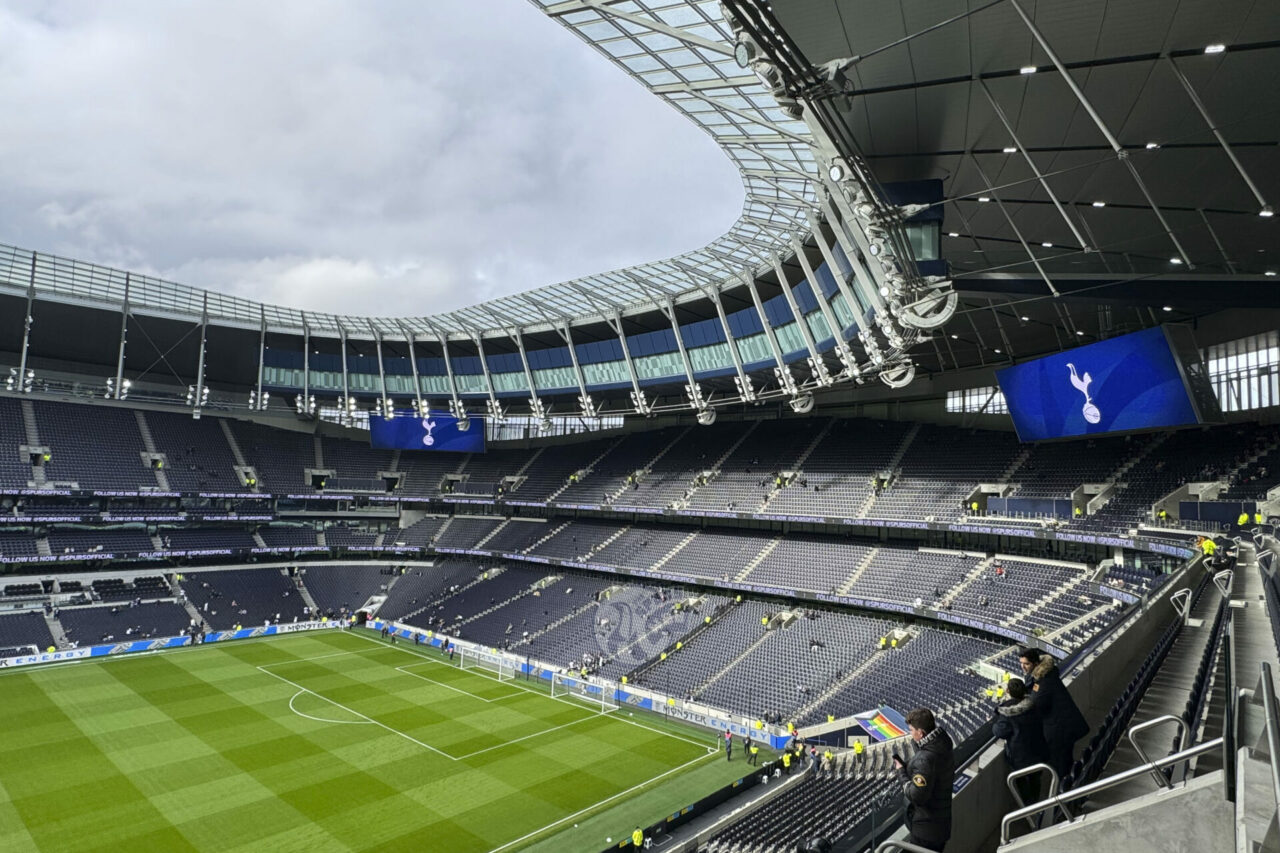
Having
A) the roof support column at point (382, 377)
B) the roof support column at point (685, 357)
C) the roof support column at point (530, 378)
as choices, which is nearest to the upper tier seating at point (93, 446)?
the roof support column at point (382, 377)

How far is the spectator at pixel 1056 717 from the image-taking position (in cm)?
659

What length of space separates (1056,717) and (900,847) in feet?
6.98

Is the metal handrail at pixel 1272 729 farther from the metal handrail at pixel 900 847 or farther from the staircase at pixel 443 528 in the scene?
the staircase at pixel 443 528

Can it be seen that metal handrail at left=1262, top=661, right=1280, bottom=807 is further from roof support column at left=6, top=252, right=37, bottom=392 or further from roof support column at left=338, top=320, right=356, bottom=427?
roof support column at left=338, top=320, right=356, bottom=427

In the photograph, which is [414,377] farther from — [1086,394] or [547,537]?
[1086,394]

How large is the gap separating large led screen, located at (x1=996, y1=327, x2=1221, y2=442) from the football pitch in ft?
65.9

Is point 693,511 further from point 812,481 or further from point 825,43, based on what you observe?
point 825,43

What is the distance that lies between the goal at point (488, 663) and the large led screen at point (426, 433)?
2345cm

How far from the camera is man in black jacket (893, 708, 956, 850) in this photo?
554 cm

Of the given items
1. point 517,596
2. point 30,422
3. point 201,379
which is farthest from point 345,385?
point 517,596

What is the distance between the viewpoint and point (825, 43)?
15859 millimetres

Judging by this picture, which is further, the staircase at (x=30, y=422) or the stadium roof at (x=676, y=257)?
the staircase at (x=30, y=422)

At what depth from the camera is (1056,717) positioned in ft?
21.8

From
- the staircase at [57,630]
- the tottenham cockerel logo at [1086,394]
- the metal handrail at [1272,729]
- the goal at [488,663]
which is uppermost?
the tottenham cockerel logo at [1086,394]
